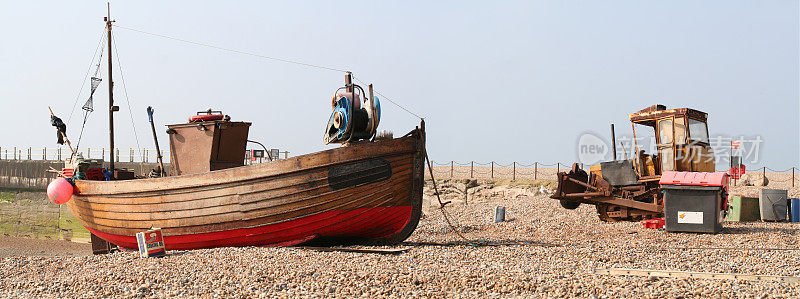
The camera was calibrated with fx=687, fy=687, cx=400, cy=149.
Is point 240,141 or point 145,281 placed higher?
point 240,141

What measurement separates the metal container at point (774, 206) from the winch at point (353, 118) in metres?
10.0

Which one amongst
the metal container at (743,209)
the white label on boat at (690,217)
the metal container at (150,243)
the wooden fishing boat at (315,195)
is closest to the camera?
the metal container at (150,243)

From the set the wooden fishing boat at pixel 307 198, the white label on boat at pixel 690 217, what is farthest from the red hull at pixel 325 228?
the white label on boat at pixel 690 217

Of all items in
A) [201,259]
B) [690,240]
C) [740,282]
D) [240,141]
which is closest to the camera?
[740,282]

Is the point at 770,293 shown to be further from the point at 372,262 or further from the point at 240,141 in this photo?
the point at 240,141

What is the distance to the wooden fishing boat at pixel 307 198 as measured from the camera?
34.4 feet

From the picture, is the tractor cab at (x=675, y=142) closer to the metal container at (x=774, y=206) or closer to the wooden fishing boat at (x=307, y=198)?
the metal container at (x=774, y=206)

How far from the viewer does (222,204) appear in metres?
11.1

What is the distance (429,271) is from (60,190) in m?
9.55

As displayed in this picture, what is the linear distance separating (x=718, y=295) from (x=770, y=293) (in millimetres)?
531

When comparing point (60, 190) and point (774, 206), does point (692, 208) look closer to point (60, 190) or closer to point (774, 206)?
point (774, 206)

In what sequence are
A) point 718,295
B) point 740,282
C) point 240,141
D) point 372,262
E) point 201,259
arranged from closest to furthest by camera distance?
point 718,295, point 740,282, point 372,262, point 201,259, point 240,141

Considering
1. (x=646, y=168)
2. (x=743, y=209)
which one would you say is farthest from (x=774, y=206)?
(x=646, y=168)

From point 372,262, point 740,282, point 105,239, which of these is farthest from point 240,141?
point 740,282
